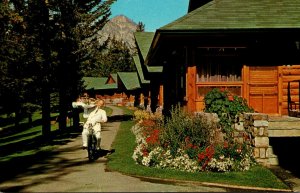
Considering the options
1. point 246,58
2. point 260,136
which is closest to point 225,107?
point 260,136

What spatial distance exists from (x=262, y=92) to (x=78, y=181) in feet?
30.7

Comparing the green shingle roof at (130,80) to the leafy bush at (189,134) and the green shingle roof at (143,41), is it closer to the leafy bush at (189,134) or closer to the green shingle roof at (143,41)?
the green shingle roof at (143,41)

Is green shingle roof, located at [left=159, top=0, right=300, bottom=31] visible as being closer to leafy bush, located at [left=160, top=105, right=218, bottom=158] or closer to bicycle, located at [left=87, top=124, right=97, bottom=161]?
leafy bush, located at [left=160, top=105, right=218, bottom=158]

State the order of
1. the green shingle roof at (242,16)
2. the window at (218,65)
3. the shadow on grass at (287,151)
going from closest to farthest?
the shadow on grass at (287,151)
the green shingle roof at (242,16)
the window at (218,65)

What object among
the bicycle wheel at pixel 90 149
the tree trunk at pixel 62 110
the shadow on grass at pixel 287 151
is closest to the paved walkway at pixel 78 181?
the bicycle wheel at pixel 90 149

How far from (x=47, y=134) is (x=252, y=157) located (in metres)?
12.2

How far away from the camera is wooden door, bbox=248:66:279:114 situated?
630 inches

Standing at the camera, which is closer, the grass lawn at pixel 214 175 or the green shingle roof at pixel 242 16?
the grass lawn at pixel 214 175

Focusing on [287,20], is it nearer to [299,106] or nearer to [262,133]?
[299,106]

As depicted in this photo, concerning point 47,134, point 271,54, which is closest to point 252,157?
point 271,54

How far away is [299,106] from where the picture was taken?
53.5 feet

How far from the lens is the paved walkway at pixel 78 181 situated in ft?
28.3

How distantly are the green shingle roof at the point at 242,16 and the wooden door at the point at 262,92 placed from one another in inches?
78.8

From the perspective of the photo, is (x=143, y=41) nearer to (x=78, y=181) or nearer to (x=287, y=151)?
(x=287, y=151)
